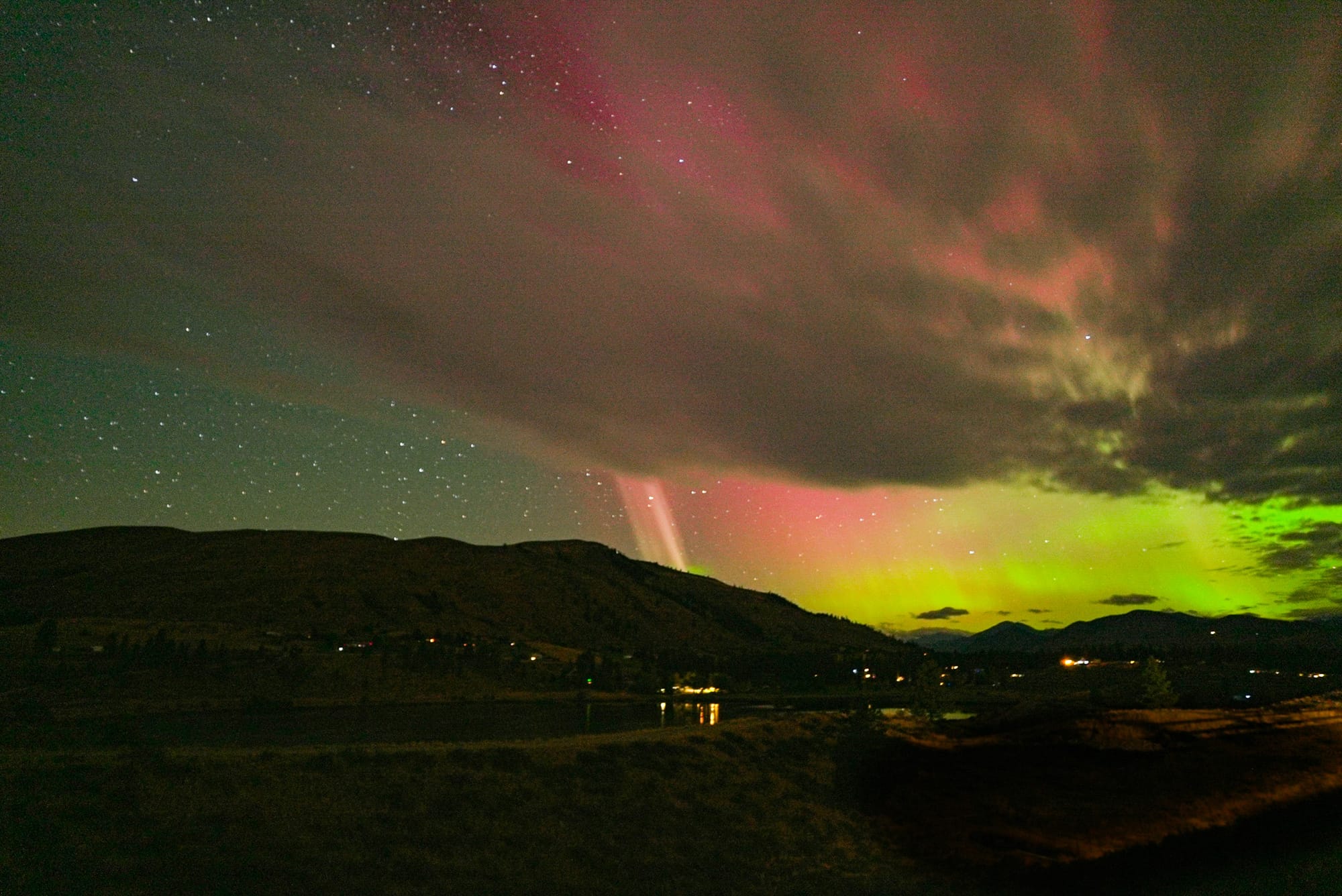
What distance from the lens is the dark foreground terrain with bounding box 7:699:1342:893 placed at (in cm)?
971

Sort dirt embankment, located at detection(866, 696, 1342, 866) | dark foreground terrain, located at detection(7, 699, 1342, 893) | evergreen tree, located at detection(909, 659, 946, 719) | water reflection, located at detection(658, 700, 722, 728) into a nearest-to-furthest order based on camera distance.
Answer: dirt embankment, located at detection(866, 696, 1342, 866) < dark foreground terrain, located at detection(7, 699, 1342, 893) < evergreen tree, located at detection(909, 659, 946, 719) < water reflection, located at detection(658, 700, 722, 728)

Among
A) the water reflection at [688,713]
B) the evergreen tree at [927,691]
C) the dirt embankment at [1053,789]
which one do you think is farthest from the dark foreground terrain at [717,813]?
the water reflection at [688,713]

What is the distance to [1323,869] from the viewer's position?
31.2ft

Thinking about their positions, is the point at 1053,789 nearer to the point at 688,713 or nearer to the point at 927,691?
the point at 927,691

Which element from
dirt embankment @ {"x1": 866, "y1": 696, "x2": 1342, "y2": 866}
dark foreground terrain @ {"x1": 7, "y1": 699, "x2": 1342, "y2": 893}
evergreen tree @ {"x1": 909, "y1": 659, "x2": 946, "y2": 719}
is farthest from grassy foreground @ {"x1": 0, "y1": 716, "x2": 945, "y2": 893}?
evergreen tree @ {"x1": 909, "y1": 659, "x2": 946, "y2": 719}

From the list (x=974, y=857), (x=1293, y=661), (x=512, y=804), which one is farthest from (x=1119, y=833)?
(x=1293, y=661)

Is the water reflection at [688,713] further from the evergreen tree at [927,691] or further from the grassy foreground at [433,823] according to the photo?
the grassy foreground at [433,823]

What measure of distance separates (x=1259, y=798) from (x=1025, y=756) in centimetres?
421

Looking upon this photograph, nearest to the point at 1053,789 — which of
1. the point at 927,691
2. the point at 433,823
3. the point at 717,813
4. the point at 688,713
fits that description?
the point at 717,813

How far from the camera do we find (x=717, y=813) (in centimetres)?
1992

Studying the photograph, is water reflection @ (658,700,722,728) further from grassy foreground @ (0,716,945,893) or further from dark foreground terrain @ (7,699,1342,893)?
dark foreground terrain @ (7,699,1342,893)

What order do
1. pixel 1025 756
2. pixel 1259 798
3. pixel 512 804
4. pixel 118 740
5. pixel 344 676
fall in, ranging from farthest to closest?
1. pixel 344 676
2. pixel 118 740
3. pixel 512 804
4. pixel 1259 798
5. pixel 1025 756

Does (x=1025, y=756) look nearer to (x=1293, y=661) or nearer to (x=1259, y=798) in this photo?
(x=1259, y=798)

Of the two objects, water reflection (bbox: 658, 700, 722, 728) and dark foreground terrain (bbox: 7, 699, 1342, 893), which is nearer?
dark foreground terrain (bbox: 7, 699, 1342, 893)
